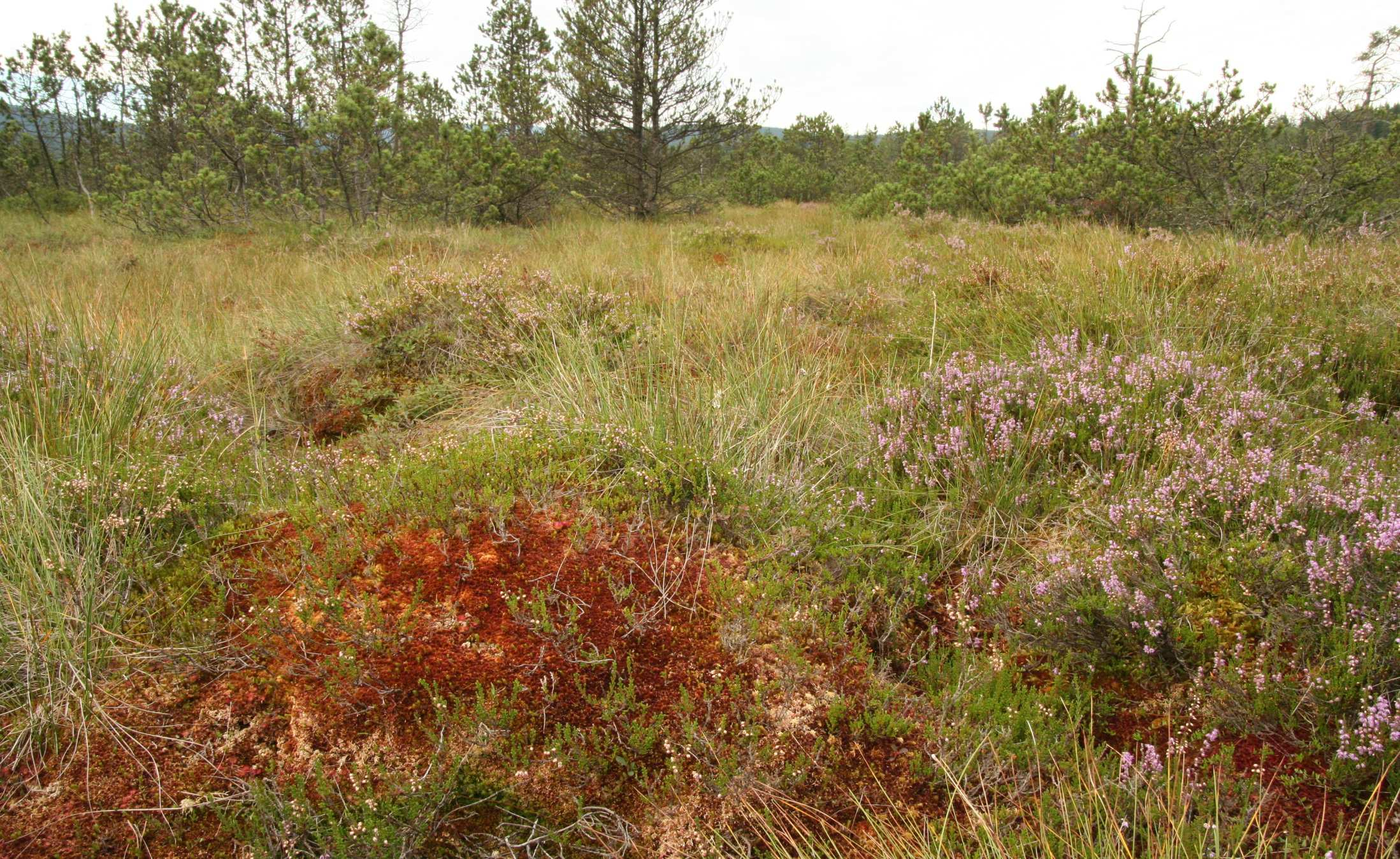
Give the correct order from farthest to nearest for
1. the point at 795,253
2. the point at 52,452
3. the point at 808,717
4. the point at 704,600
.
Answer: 1. the point at 795,253
2. the point at 52,452
3. the point at 704,600
4. the point at 808,717

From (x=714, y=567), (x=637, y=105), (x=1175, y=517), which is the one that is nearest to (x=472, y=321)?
(x=714, y=567)

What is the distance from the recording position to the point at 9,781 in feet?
5.59

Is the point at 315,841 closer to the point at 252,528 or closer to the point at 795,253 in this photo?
the point at 252,528

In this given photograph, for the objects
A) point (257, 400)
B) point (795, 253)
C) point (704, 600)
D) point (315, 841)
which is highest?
point (795, 253)

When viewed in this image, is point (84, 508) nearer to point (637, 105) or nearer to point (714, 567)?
point (714, 567)

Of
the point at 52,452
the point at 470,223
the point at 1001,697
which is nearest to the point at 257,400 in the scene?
the point at 52,452

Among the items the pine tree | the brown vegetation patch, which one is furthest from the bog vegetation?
the pine tree

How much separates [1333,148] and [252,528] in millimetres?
15663

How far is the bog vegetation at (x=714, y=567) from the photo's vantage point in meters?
1.73

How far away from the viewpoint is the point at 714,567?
2461mm

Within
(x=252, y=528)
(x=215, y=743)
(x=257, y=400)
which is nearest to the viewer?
(x=215, y=743)

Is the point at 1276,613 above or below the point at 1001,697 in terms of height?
above

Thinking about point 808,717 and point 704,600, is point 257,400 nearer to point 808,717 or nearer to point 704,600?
point 704,600

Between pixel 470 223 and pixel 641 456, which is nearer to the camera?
pixel 641 456
